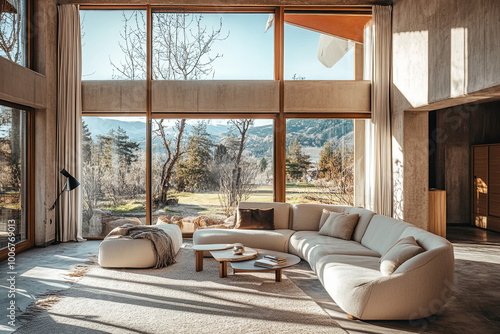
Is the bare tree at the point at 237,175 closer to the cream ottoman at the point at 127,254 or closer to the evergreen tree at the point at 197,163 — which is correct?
the evergreen tree at the point at 197,163

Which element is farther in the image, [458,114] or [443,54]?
[458,114]

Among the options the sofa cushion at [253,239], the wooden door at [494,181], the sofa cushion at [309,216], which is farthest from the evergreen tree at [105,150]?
the wooden door at [494,181]

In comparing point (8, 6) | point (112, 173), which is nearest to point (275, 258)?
point (112, 173)

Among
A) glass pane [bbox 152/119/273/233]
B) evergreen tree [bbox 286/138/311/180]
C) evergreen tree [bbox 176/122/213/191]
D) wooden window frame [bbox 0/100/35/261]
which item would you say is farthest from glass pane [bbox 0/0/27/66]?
evergreen tree [bbox 286/138/311/180]

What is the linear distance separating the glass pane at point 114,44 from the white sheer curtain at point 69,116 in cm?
22

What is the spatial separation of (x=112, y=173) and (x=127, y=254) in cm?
269

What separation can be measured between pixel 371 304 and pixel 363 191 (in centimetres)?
442

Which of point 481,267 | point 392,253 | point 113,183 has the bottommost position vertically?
point 481,267

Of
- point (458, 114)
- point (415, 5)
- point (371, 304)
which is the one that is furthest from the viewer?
point (458, 114)

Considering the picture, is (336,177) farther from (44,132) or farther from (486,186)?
(44,132)

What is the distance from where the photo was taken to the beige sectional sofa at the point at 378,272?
331 centimetres

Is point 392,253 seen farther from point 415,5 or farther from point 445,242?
point 415,5

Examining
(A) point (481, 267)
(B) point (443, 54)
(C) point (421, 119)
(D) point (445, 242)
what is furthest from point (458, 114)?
(D) point (445, 242)

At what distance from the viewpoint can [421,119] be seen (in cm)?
691
